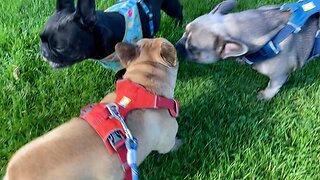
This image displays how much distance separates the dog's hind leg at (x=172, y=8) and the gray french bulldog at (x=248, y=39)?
1.84 feet

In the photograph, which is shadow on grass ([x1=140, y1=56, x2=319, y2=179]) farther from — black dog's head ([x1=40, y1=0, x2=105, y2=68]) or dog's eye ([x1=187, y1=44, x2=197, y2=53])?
black dog's head ([x1=40, y1=0, x2=105, y2=68])

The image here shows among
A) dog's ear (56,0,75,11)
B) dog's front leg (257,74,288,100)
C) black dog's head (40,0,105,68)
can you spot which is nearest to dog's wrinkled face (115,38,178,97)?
black dog's head (40,0,105,68)

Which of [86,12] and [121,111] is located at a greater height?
[86,12]

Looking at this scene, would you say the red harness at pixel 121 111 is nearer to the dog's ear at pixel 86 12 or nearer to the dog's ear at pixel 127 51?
the dog's ear at pixel 127 51

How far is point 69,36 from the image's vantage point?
2908 mm

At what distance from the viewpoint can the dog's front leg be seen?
3.27m

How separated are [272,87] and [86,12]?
1.48 metres

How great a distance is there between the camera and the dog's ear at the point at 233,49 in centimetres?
298

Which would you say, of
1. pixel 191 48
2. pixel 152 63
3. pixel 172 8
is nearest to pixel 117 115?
pixel 152 63

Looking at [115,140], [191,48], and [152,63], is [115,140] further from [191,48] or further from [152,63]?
[191,48]

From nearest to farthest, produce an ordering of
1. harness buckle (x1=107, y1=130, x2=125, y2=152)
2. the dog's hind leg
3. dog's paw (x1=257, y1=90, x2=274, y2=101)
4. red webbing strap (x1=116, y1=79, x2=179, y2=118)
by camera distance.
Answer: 1. harness buckle (x1=107, y1=130, x2=125, y2=152)
2. red webbing strap (x1=116, y1=79, x2=179, y2=118)
3. dog's paw (x1=257, y1=90, x2=274, y2=101)
4. the dog's hind leg

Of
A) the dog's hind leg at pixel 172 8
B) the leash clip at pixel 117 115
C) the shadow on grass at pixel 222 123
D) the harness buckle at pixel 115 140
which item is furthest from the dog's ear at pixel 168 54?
the dog's hind leg at pixel 172 8

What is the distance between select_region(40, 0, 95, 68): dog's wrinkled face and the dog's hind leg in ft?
3.25

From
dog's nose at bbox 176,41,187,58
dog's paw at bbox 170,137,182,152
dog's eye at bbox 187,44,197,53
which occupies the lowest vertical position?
dog's paw at bbox 170,137,182,152
